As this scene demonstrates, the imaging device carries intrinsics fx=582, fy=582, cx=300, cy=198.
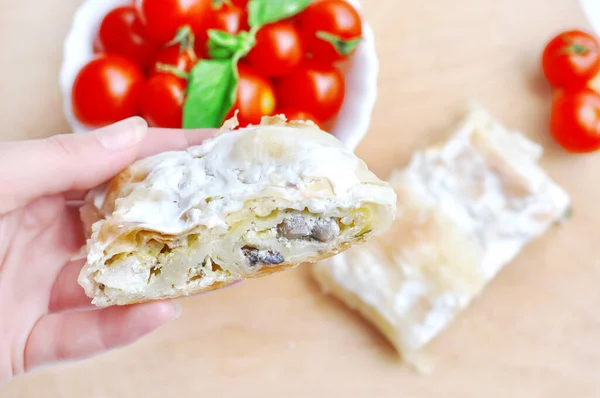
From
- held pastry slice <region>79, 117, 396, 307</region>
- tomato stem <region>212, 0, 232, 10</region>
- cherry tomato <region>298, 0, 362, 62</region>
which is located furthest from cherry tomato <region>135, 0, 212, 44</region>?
held pastry slice <region>79, 117, 396, 307</region>

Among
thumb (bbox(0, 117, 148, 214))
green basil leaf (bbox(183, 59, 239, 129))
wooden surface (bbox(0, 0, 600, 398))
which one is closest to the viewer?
thumb (bbox(0, 117, 148, 214))

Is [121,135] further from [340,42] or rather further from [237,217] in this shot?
[340,42]

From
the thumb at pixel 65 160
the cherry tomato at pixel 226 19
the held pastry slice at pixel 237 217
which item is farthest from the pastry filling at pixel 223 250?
the cherry tomato at pixel 226 19

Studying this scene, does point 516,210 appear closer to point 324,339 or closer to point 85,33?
point 324,339

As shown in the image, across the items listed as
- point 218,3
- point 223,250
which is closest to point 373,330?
point 223,250

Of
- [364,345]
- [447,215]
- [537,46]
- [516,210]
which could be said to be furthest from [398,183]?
[537,46]

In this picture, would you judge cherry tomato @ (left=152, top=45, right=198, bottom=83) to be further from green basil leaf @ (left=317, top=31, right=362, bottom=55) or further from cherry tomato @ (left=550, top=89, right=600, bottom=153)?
cherry tomato @ (left=550, top=89, right=600, bottom=153)
